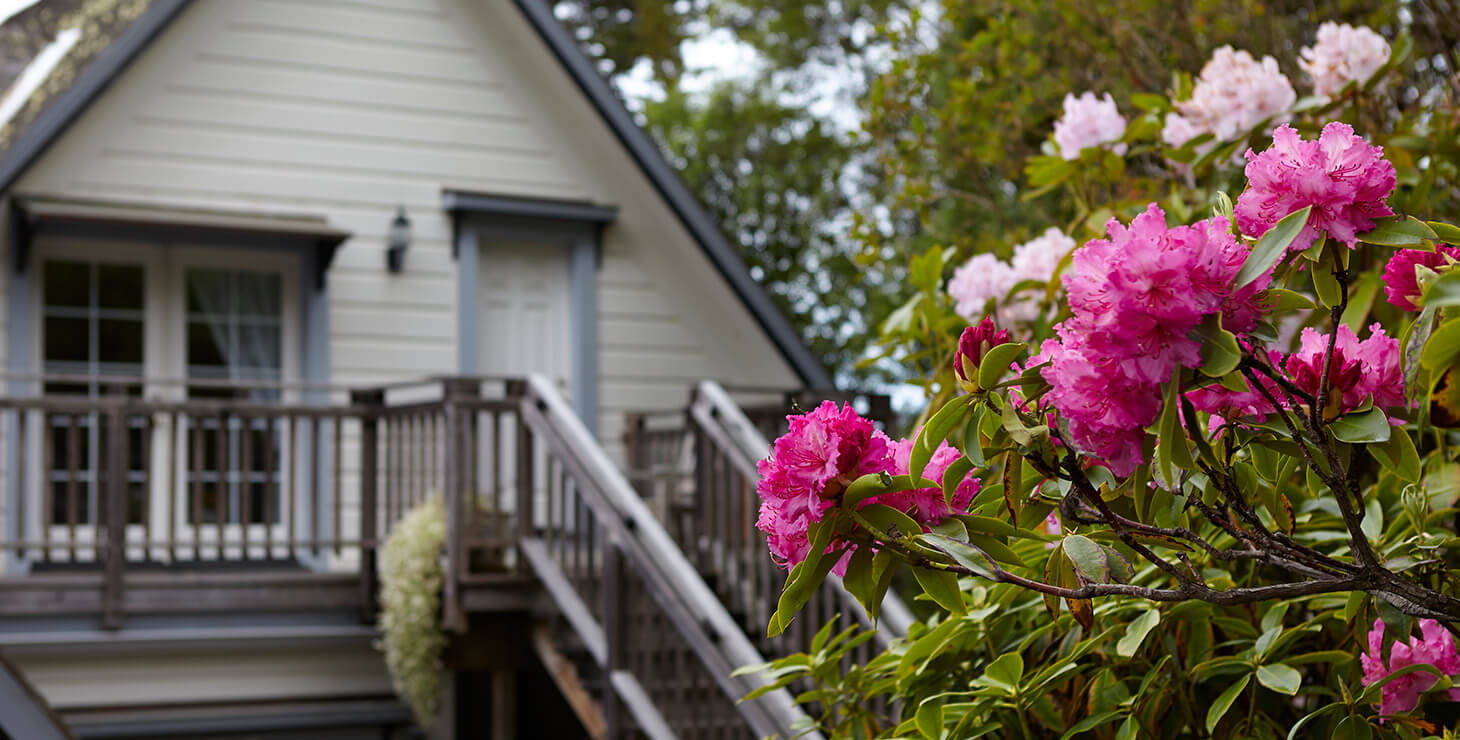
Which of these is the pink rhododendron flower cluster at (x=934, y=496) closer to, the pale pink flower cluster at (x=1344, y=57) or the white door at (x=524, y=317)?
the pale pink flower cluster at (x=1344, y=57)

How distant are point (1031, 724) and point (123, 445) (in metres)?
5.53

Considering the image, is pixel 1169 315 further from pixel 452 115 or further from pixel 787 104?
pixel 787 104

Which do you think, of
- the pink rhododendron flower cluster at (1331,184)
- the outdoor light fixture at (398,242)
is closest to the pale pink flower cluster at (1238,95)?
the pink rhododendron flower cluster at (1331,184)

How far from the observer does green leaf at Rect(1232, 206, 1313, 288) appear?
1159mm

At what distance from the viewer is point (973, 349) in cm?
134

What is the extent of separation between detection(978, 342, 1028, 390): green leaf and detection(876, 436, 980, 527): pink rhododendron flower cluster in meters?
0.10

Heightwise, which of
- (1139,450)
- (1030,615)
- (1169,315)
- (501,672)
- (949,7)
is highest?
(949,7)

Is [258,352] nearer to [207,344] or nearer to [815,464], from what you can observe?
[207,344]

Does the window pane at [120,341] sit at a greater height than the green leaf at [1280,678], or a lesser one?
greater

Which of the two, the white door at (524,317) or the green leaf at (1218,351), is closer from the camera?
the green leaf at (1218,351)

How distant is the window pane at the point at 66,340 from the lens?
7613mm

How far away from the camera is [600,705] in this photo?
219 inches

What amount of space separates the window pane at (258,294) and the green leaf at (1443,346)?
25.4 feet

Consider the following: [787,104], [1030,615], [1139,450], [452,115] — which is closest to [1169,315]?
[1139,450]
